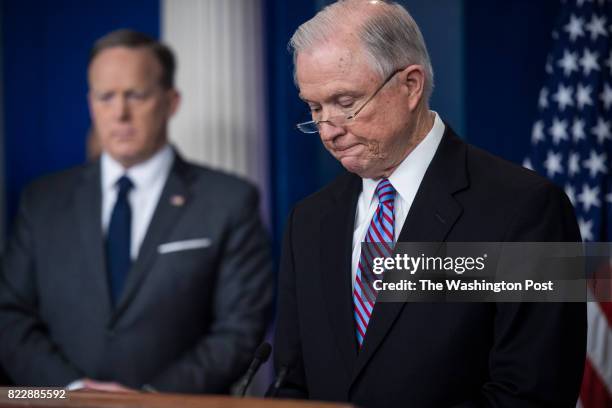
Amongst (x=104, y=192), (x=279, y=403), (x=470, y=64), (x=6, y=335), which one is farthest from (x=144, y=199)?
(x=279, y=403)

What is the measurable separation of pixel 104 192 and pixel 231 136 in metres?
0.94

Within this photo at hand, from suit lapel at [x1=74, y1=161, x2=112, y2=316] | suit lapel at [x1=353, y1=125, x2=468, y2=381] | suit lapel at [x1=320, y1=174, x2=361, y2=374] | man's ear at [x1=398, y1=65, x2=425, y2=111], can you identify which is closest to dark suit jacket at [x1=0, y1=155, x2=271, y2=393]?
suit lapel at [x1=74, y1=161, x2=112, y2=316]

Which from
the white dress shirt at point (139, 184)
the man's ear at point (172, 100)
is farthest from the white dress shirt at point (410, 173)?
the man's ear at point (172, 100)

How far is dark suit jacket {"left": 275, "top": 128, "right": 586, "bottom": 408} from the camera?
1.69 m

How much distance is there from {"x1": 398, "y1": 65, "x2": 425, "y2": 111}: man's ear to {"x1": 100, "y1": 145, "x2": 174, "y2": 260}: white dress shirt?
5.51 ft

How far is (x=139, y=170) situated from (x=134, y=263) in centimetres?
39

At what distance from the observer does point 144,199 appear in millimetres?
3350

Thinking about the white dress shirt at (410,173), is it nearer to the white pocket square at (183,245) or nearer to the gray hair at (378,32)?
the gray hair at (378,32)

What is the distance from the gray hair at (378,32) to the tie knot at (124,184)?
65.3 inches

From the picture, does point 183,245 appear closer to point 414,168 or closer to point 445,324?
point 414,168

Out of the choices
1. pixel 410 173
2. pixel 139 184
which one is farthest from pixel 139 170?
pixel 410 173

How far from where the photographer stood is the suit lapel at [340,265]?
1.87 metres

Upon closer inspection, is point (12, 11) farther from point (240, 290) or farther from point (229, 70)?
point (240, 290)

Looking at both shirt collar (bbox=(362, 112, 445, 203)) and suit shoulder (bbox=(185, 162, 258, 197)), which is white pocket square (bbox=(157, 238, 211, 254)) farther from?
shirt collar (bbox=(362, 112, 445, 203))
